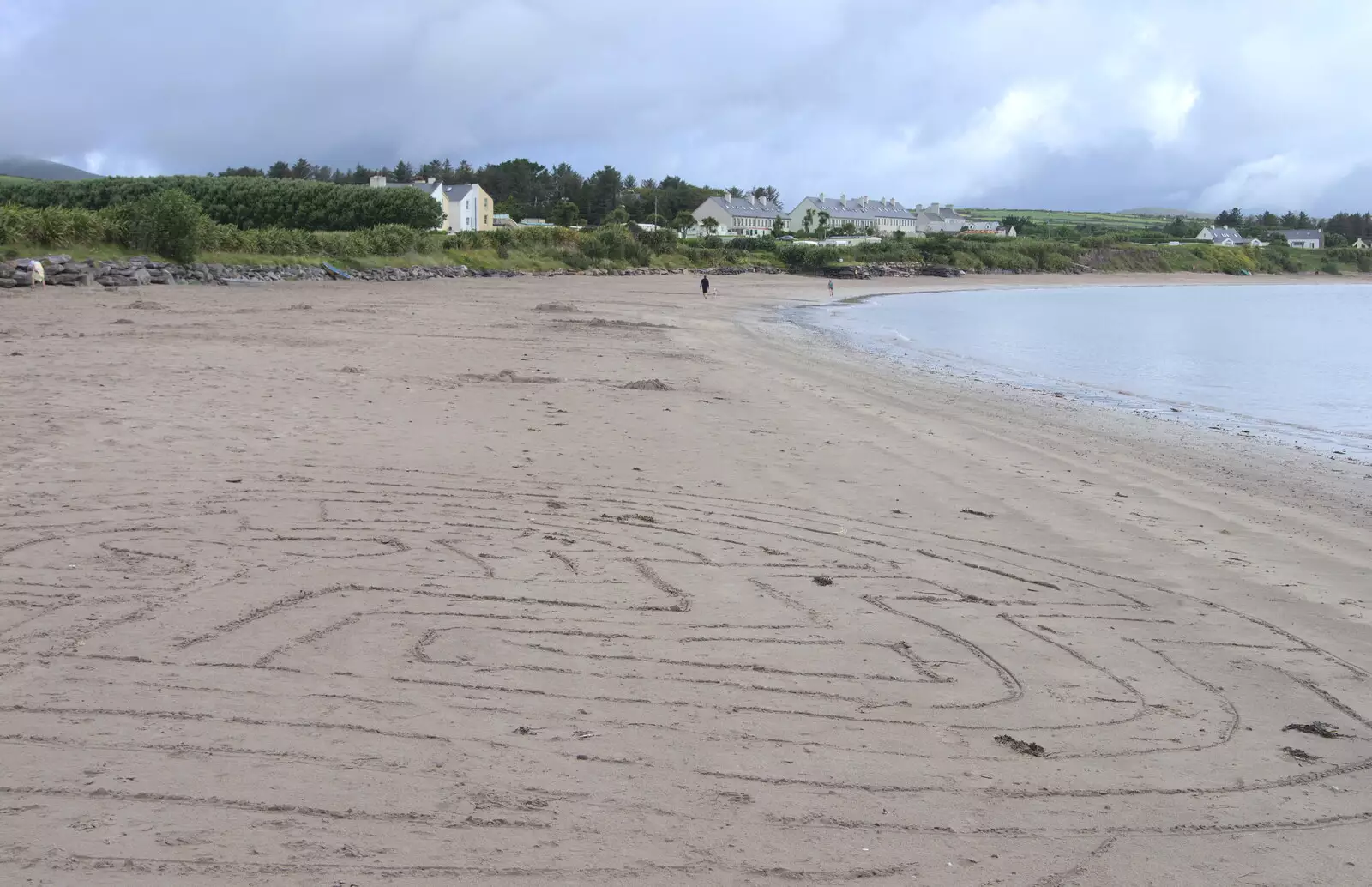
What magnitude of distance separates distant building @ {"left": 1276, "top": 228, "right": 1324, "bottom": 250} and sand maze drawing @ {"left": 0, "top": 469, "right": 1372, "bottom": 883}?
489 feet

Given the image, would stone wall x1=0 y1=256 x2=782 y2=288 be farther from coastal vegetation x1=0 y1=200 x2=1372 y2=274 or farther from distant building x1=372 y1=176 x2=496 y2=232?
distant building x1=372 y1=176 x2=496 y2=232

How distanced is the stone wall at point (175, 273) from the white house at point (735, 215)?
3226 inches

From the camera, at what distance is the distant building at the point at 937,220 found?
522ft

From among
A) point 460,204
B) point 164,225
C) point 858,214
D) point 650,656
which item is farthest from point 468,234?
point 858,214

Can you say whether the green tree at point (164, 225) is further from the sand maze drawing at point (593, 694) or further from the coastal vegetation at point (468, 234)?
the sand maze drawing at point (593, 694)

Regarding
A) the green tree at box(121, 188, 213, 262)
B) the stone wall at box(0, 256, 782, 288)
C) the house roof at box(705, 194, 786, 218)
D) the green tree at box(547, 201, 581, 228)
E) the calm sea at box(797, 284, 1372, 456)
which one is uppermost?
the house roof at box(705, 194, 786, 218)

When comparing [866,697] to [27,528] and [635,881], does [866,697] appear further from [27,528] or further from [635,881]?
[27,528]

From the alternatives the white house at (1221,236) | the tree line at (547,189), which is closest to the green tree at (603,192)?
the tree line at (547,189)

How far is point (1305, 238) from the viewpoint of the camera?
136 m

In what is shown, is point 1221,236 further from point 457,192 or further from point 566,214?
point 457,192

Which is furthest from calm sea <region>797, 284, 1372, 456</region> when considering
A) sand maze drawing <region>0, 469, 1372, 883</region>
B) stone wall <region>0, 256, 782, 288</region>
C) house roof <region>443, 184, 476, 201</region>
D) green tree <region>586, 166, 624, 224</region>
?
green tree <region>586, 166, 624, 224</region>

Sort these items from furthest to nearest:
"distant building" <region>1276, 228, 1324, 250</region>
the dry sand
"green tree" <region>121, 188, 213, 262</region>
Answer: "distant building" <region>1276, 228, 1324, 250</region> < "green tree" <region>121, 188, 213, 262</region> < the dry sand

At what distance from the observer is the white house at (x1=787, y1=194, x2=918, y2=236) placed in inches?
5408

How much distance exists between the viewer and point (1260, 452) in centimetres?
1183
